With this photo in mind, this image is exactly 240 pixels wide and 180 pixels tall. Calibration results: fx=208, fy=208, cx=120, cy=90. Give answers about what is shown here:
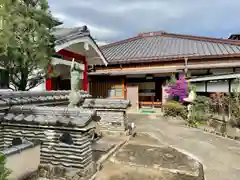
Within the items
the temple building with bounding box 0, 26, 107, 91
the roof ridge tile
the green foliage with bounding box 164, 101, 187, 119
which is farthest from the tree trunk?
the roof ridge tile

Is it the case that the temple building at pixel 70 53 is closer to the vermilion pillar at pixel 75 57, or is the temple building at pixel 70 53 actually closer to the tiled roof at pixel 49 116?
the vermilion pillar at pixel 75 57

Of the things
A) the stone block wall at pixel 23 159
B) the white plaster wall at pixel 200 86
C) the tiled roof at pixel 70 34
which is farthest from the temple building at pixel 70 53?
the white plaster wall at pixel 200 86

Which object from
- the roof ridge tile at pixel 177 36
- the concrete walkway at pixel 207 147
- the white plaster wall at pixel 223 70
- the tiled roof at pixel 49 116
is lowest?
the concrete walkway at pixel 207 147

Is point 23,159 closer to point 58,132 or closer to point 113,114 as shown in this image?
point 58,132

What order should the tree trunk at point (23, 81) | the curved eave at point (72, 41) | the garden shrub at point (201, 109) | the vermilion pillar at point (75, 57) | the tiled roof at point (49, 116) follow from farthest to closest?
the vermilion pillar at point (75, 57), the garden shrub at point (201, 109), the curved eave at point (72, 41), the tree trunk at point (23, 81), the tiled roof at point (49, 116)

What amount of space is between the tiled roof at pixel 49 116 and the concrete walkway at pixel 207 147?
3.41 m

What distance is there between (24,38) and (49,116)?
3848mm

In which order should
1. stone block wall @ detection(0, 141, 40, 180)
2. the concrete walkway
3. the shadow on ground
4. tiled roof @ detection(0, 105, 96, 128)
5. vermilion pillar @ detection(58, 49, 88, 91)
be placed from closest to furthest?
stone block wall @ detection(0, 141, 40, 180), tiled roof @ detection(0, 105, 96, 128), the shadow on ground, the concrete walkway, vermilion pillar @ detection(58, 49, 88, 91)

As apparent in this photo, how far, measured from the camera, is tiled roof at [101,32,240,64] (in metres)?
18.0

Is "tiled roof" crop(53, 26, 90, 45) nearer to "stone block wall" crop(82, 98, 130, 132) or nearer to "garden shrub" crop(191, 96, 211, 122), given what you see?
"stone block wall" crop(82, 98, 130, 132)

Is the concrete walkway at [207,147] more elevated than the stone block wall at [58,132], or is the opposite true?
the stone block wall at [58,132]

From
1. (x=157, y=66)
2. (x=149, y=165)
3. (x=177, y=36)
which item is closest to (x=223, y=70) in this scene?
(x=157, y=66)

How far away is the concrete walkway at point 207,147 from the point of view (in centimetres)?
557

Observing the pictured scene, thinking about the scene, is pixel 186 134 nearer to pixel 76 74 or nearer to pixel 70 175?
pixel 76 74
